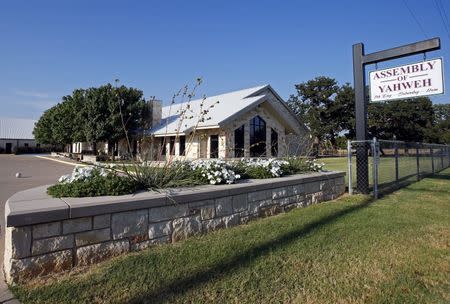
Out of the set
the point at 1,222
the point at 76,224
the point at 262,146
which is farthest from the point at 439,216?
the point at 262,146

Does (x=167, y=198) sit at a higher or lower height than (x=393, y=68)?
lower

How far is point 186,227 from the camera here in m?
4.73

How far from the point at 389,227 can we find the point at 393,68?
5128 millimetres

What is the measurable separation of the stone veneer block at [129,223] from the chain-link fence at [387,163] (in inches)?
236

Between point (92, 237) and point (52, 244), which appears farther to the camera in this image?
point (92, 237)

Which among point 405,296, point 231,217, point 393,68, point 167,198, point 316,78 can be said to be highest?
point 316,78

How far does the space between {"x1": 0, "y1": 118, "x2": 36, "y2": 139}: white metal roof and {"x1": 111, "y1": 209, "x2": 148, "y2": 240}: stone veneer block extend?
69.1 m

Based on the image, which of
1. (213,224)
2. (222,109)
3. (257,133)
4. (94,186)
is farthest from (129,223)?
(257,133)

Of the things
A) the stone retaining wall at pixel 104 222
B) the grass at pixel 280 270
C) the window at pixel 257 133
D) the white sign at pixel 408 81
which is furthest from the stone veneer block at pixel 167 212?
the window at pixel 257 133

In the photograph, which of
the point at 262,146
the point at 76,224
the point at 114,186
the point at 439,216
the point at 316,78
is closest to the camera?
the point at 76,224

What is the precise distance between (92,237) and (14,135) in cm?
7025

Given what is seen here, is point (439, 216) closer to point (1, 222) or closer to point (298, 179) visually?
point (298, 179)

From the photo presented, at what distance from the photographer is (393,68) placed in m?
9.07

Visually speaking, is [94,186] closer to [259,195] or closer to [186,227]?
[186,227]
